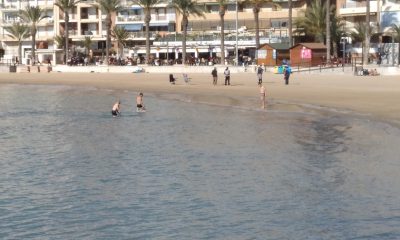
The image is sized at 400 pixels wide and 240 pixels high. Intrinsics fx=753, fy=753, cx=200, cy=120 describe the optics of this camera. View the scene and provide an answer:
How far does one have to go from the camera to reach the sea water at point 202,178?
1263cm

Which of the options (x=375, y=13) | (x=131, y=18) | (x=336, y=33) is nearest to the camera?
(x=336, y=33)

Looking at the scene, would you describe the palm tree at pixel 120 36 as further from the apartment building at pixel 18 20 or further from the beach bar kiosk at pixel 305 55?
the beach bar kiosk at pixel 305 55

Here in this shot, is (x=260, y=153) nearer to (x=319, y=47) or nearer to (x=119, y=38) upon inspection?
(x=319, y=47)

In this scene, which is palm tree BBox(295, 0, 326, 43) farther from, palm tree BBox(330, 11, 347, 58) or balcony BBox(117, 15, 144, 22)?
balcony BBox(117, 15, 144, 22)

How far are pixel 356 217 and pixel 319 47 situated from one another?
182 feet

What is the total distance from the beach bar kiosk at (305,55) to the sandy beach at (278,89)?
20.6 ft

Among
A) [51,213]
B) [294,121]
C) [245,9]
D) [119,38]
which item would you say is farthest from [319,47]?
[51,213]

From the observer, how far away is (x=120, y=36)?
305 ft

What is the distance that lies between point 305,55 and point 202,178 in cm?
5000

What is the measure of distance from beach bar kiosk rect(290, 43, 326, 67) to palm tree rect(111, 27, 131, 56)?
31.0 m

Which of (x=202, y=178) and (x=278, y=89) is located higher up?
(x=278, y=89)

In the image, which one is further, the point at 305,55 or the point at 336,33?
the point at 336,33

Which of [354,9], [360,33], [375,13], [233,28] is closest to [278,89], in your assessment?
[360,33]

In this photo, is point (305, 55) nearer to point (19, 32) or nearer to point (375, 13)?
point (375, 13)
